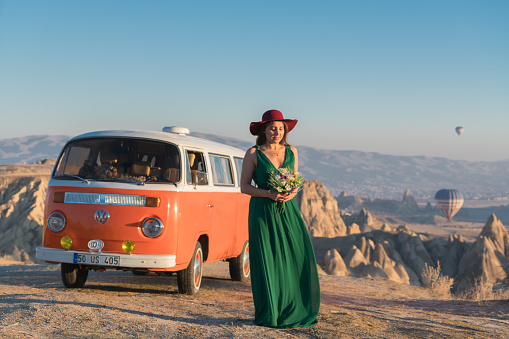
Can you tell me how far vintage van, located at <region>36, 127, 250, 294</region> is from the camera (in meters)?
7.92

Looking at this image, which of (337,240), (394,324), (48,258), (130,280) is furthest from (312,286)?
(337,240)

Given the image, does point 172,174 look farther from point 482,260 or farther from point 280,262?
point 482,260

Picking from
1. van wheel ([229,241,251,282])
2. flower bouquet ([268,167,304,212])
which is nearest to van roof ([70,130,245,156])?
flower bouquet ([268,167,304,212])

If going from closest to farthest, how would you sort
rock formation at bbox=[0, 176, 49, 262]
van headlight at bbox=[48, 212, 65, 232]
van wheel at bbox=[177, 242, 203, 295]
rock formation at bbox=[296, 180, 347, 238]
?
van headlight at bbox=[48, 212, 65, 232]
van wheel at bbox=[177, 242, 203, 295]
rock formation at bbox=[0, 176, 49, 262]
rock formation at bbox=[296, 180, 347, 238]

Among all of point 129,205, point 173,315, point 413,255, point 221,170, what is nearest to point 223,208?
point 221,170

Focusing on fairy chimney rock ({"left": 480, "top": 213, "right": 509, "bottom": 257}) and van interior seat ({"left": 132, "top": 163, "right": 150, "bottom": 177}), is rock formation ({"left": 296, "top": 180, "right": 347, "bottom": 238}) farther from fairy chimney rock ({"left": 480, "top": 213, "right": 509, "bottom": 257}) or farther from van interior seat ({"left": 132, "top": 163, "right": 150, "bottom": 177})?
van interior seat ({"left": 132, "top": 163, "right": 150, "bottom": 177})

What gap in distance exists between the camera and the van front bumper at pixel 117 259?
310 inches

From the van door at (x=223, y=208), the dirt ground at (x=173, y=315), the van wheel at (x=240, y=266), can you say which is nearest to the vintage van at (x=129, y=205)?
the van door at (x=223, y=208)

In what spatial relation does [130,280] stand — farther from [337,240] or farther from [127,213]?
[337,240]

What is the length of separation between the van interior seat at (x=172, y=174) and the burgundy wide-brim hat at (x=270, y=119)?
212 centimetres

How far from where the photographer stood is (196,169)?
887 centimetres

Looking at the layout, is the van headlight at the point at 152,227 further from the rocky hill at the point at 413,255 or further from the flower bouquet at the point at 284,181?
the rocky hill at the point at 413,255

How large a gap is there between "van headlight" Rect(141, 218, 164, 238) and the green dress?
2067mm

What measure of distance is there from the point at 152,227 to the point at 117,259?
651 mm
